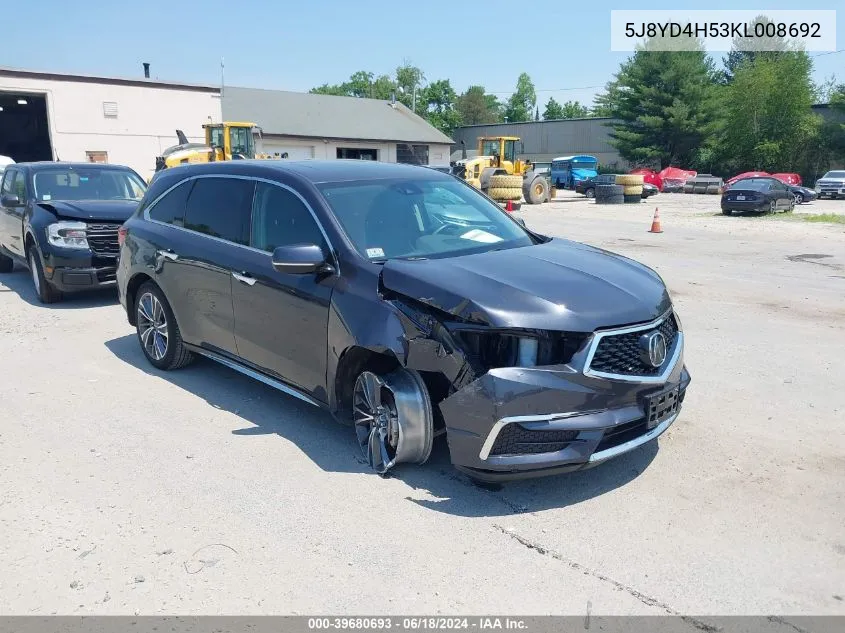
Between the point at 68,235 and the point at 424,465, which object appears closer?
the point at 424,465

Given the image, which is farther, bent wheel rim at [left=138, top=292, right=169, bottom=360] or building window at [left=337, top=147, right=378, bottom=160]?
building window at [left=337, top=147, right=378, bottom=160]

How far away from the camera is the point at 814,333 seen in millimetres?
A: 7613

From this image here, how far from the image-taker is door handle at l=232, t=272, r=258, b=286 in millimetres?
5020

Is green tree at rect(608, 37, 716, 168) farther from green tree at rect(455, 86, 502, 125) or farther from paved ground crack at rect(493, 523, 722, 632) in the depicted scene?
paved ground crack at rect(493, 523, 722, 632)

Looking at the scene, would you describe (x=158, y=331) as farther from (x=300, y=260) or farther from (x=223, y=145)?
(x=223, y=145)

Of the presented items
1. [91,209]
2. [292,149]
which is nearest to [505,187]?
[91,209]

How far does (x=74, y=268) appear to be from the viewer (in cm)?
910

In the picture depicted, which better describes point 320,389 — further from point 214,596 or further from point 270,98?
point 270,98

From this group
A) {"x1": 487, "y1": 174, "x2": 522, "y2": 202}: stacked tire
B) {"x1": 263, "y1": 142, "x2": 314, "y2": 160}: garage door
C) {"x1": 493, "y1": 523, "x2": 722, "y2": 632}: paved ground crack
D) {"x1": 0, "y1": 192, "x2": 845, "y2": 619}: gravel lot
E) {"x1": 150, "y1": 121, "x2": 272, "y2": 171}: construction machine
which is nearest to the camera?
{"x1": 493, "y1": 523, "x2": 722, "y2": 632}: paved ground crack

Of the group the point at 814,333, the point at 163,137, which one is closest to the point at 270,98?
the point at 163,137

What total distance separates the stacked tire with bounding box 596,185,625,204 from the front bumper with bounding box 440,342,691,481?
3102cm

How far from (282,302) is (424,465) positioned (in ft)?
4.64

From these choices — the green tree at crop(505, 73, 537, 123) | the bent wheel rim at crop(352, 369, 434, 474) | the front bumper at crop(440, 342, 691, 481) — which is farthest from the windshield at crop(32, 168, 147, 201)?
the green tree at crop(505, 73, 537, 123)

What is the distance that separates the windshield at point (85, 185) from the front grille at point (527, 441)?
850cm
